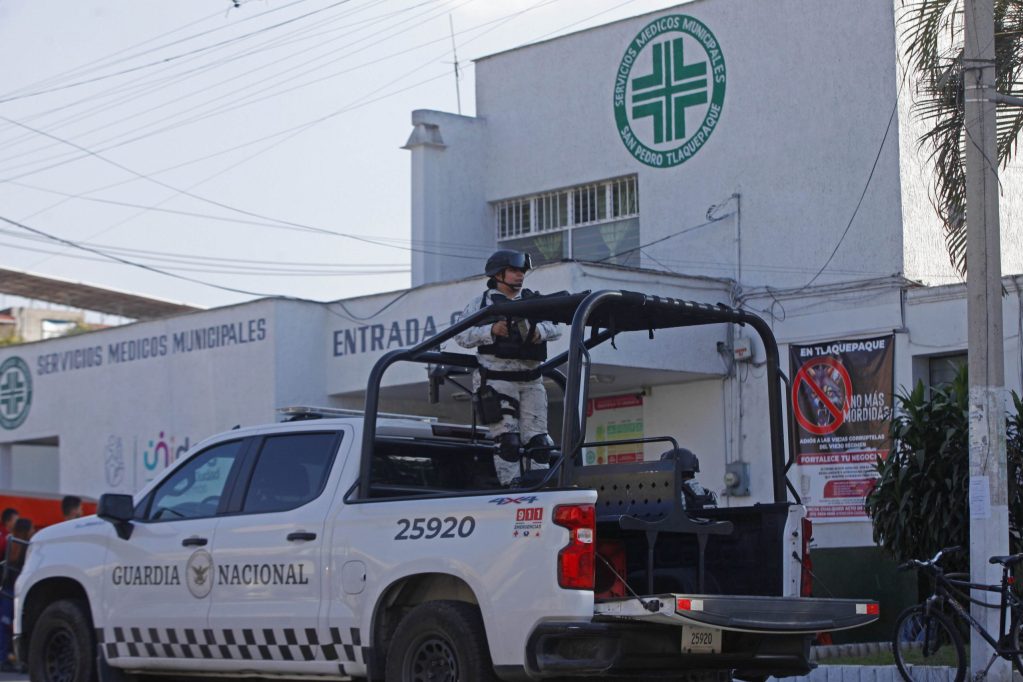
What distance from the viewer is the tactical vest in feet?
29.3

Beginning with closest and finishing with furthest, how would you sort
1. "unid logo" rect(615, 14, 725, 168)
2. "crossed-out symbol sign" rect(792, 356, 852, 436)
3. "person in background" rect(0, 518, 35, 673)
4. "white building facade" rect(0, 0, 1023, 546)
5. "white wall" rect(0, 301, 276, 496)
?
"person in background" rect(0, 518, 35, 673) → "crossed-out symbol sign" rect(792, 356, 852, 436) → "white building facade" rect(0, 0, 1023, 546) → "unid logo" rect(615, 14, 725, 168) → "white wall" rect(0, 301, 276, 496)

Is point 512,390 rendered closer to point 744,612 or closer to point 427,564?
point 427,564

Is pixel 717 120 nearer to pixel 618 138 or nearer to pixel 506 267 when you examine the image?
pixel 618 138

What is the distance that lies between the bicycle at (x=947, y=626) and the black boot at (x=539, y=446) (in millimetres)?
3504

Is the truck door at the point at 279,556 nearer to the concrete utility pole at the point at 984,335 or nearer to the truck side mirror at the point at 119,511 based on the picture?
the truck side mirror at the point at 119,511

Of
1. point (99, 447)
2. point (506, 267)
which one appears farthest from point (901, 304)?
point (99, 447)

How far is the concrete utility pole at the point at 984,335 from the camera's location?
1075 cm

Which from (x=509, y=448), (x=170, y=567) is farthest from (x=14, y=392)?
(x=509, y=448)

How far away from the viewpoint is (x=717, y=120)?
19281 mm

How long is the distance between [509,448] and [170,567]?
230 centimetres

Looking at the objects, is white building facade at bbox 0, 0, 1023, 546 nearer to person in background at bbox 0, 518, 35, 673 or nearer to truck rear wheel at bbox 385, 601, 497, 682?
person in background at bbox 0, 518, 35, 673

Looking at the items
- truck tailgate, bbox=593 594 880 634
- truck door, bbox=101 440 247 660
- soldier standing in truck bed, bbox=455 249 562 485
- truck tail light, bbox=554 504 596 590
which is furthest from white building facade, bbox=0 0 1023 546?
truck tail light, bbox=554 504 596 590

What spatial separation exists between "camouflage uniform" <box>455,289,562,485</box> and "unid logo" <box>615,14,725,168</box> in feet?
35.8

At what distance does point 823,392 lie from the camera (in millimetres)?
17391
